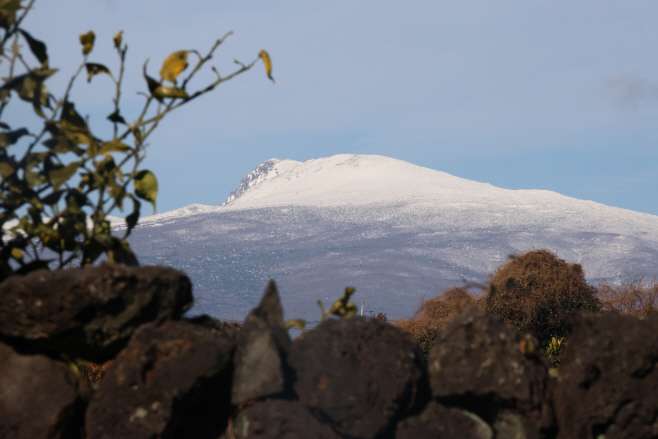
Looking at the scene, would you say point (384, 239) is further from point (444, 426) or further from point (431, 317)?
point (444, 426)

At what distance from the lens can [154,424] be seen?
88.0 inches

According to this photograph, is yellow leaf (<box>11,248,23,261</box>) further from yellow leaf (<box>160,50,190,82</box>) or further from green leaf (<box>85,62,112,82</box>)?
yellow leaf (<box>160,50,190,82</box>)

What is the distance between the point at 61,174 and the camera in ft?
8.75

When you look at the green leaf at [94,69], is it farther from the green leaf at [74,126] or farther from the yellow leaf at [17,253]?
the yellow leaf at [17,253]

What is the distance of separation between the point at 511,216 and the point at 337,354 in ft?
344

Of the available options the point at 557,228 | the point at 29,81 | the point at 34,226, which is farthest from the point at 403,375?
the point at 557,228

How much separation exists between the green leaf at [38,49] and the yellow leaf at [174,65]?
2.08ft

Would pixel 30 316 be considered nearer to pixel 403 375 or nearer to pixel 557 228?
pixel 403 375

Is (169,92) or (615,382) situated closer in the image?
(615,382)

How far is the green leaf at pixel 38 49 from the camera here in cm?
273

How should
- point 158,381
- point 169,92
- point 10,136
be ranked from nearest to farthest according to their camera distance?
point 158,381 < point 169,92 < point 10,136

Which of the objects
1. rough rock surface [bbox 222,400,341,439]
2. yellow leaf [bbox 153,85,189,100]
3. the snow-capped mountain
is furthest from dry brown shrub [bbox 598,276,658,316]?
the snow-capped mountain

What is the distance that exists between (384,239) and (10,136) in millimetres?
109237

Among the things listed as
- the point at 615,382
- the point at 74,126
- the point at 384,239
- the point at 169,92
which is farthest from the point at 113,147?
the point at 384,239
